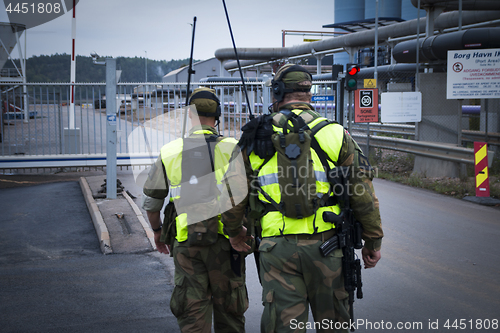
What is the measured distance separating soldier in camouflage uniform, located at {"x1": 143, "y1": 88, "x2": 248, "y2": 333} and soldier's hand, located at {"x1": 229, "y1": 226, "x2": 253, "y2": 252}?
6.3 inches

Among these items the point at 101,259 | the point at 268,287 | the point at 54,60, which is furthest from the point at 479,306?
the point at 54,60

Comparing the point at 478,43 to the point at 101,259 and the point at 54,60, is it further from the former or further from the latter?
the point at 54,60

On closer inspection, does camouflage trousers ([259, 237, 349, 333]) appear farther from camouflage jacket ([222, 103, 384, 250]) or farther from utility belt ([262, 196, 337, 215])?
camouflage jacket ([222, 103, 384, 250])

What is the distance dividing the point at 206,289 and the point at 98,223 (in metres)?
4.24

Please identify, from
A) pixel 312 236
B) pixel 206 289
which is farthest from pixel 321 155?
pixel 206 289

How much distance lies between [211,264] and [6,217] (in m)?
6.04

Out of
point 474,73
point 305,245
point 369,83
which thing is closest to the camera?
point 305,245

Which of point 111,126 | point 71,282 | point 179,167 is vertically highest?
point 111,126

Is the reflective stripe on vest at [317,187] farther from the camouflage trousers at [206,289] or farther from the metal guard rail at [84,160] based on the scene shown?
the metal guard rail at [84,160]

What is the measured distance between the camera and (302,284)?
9.37 feet

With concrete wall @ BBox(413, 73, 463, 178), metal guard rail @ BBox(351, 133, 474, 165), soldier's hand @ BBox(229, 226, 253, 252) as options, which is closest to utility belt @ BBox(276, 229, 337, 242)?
soldier's hand @ BBox(229, 226, 253, 252)

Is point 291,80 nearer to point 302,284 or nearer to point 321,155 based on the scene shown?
point 321,155

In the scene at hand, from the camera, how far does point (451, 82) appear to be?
1095 cm

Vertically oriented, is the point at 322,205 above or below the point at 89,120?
below
